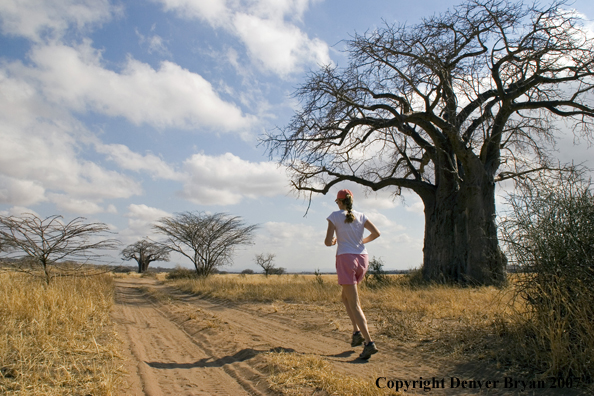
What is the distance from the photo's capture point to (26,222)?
278 inches

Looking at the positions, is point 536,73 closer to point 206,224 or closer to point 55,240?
point 55,240

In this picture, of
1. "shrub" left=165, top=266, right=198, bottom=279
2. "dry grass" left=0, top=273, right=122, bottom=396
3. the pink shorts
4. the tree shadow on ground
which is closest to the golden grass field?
"dry grass" left=0, top=273, right=122, bottom=396

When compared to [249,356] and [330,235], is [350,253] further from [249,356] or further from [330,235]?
[249,356]

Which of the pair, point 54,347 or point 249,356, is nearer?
point 54,347

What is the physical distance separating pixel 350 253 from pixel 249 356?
59.7 inches

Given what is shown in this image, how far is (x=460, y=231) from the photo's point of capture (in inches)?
404

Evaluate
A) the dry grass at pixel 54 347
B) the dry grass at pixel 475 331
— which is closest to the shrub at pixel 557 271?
the dry grass at pixel 475 331

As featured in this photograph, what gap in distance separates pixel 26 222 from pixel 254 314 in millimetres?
4616

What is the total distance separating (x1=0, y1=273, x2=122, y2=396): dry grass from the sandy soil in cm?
23

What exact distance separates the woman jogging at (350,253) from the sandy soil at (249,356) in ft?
1.20

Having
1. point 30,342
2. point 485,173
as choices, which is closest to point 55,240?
point 30,342

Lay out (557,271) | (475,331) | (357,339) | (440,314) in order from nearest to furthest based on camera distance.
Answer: (557,271) < (357,339) < (475,331) < (440,314)

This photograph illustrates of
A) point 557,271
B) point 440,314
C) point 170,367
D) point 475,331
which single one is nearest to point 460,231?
point 440,314

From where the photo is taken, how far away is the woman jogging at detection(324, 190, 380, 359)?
3732 millimetres
